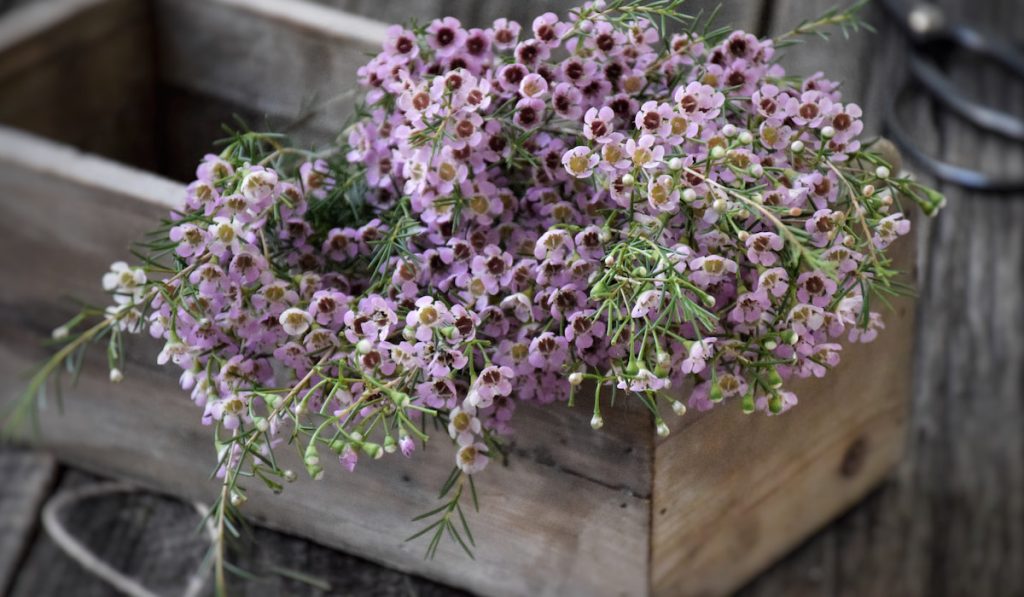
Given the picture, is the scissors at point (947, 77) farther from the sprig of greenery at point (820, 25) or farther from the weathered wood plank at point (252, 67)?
the weathered wood plank at point (252, 67)

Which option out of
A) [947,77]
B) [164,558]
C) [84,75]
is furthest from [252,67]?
[947,77]

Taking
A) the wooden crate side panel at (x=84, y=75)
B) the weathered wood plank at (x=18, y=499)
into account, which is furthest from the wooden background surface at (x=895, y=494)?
the wooden crate side panel at (x=84, y=75)

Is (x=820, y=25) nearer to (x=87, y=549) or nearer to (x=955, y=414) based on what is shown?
(x=955, y=414)

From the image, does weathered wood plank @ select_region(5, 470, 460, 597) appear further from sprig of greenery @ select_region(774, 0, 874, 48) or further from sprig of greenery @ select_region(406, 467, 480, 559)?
sprig of greenery @ select_region(774, 0, 874, 48)

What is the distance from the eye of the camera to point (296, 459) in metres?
0.79

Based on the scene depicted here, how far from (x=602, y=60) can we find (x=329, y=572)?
1.32 feet

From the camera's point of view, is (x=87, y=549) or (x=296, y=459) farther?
(x=87, y=549)

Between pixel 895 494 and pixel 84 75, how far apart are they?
2.46 feet

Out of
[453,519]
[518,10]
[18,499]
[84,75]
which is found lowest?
[18,499]

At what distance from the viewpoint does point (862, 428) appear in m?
0.92

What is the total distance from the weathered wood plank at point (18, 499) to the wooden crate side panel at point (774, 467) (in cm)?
47

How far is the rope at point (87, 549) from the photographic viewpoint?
2.88 feet

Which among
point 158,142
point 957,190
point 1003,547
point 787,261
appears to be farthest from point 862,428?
point 158,142

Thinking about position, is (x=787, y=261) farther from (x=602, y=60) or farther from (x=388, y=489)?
(x=388, y=489)
